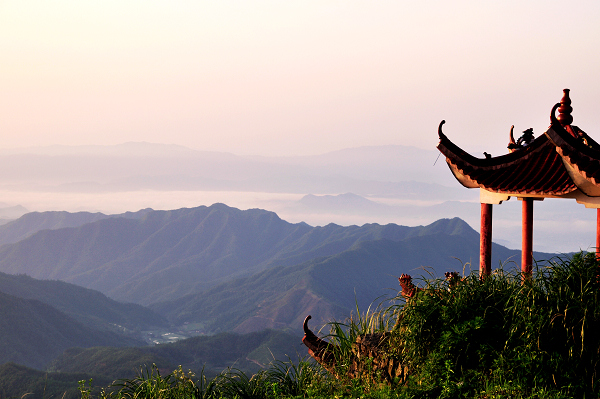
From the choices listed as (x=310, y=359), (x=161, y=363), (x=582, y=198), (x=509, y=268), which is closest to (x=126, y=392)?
(x=310, y=359)

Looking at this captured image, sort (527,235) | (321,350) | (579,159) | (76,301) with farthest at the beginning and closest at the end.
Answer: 1. (76,301)
2. (321,350)
3. (527,235)
4. (579,159)

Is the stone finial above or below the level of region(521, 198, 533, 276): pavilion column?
above

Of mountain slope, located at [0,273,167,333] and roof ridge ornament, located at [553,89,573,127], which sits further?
mountain slope, located at [0,273,167,333]

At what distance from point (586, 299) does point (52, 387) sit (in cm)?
7935

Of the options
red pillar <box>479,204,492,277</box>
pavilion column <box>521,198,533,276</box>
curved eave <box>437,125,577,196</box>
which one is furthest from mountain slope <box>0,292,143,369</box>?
pavilion column <box>521,198,533,276</box>

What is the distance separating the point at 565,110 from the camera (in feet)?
31.4

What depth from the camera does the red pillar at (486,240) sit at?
32.3 ft

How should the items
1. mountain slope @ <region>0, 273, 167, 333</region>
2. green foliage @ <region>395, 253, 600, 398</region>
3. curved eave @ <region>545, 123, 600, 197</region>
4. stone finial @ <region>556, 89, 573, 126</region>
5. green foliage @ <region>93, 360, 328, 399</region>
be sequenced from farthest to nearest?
mountain slope @ <region>0, 273, 167, 333</region>
stone finial @ <region>556, 89, 573, 126</region>
green foliage @ <region>93, 360, 328, 399</region>
curved eave @ <region>545, 123, 600, 197</region>
green foliage @ <region>395, 253, 600, 398</region>

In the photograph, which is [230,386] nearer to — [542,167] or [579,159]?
[542,167]

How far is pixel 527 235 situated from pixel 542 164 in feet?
4.60

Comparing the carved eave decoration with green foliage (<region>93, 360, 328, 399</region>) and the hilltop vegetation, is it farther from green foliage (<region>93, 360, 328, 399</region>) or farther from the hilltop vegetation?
green foliage (<region>93, 360, 328, 399</region>)

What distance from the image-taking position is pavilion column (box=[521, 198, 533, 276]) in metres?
9.57

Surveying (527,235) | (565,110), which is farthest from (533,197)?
(565,110)

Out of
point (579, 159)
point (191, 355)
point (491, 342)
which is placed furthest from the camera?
point (191, 355)
